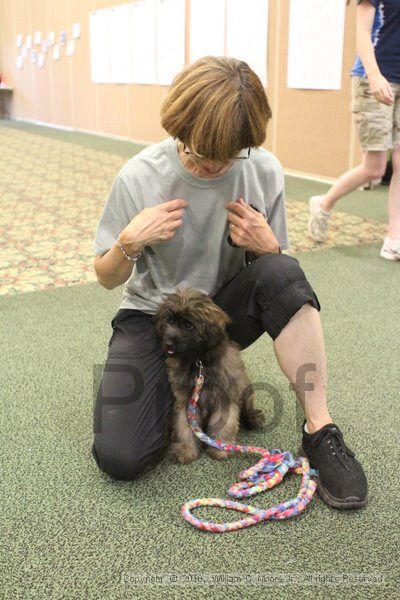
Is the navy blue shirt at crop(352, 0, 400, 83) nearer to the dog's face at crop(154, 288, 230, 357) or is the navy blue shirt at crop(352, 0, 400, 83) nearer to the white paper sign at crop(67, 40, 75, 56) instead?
the dog's face at crop(154, 288, 230, 357)

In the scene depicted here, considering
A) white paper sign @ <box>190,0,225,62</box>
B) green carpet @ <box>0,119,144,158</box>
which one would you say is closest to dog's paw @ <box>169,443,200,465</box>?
white paper sign @ <box>190,0,225,62</box>

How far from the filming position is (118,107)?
30.2 feet

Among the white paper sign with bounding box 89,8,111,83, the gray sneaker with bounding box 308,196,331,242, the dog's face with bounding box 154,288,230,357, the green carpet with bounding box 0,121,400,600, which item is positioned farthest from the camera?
the white paper sign with bounding box 89,8,111,83

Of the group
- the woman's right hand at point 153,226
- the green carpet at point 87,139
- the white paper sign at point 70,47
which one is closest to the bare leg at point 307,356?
the woman's right hand at point 153,226

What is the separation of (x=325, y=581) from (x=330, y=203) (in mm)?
2698

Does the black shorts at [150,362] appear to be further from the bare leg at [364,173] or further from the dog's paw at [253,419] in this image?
the bare leg at [364,173]

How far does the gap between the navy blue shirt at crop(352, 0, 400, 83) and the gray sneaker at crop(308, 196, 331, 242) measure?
32.2 inches

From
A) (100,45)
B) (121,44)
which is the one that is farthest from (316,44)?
(100,45)

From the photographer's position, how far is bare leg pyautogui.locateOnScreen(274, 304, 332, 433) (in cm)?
148

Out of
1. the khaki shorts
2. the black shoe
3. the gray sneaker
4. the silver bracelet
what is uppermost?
the khaki shorts

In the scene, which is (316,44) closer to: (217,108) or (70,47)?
(217,108)

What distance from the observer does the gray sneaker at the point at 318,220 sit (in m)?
3.66

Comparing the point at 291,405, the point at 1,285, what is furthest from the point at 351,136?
the point at 291,405

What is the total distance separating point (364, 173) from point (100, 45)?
23.5ft
